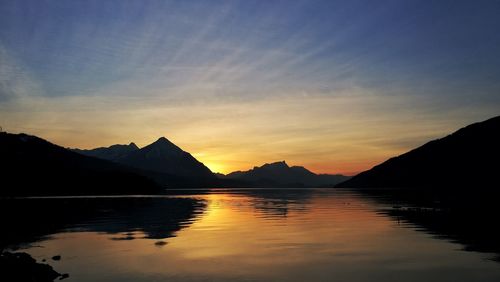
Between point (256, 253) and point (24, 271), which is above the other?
point (24, 271)

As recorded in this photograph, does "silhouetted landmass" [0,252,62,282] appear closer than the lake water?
Yes

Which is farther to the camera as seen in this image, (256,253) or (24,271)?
(256,253)

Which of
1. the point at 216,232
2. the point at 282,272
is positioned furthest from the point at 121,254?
the point at 216,232

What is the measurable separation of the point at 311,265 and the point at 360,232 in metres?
30.2

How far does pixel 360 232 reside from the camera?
68750mm

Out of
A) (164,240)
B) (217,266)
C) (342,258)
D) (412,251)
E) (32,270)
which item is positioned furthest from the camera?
(164,240)

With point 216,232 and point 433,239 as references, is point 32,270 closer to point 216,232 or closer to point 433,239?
point 216,232

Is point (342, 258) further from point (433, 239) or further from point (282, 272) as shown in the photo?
point (433, 239)

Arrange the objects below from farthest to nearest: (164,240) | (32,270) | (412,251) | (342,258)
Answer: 1. (164,240)
2. (412,251)
3. (342,258)
4. (32,270)

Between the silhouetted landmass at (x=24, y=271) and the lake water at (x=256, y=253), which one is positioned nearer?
the silhouetted landmass at (x=24, y=271)

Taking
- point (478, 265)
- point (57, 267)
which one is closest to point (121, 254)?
point (57, 267)

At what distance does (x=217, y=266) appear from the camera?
1613 inches

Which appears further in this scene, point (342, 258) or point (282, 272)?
point (342, 258)

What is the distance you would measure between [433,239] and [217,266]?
3444cm
